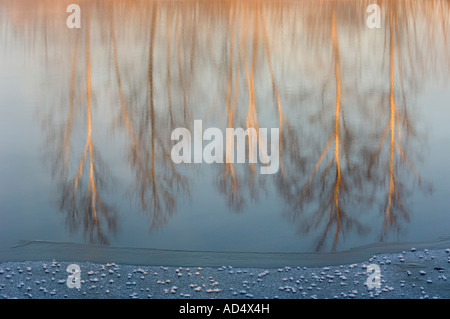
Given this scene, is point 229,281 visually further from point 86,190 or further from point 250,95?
point 250,95

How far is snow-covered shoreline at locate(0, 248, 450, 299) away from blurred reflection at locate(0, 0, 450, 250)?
294mm

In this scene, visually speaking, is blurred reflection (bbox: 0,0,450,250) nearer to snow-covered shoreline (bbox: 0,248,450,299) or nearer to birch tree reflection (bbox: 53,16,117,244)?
birch tree reflection (bbox: 53,16,117,244)

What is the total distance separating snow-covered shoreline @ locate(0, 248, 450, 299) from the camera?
2.43 meters

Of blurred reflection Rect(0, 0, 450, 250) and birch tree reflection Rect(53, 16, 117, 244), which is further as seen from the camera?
blurred reflection Rect(0, 0, 450, 250)

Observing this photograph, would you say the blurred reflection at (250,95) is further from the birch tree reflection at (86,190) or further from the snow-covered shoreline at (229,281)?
the snow-covered shoreline at (229,281)

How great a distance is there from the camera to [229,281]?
252 cm

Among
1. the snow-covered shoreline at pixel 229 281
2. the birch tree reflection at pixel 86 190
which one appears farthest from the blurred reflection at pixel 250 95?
the snow-covered shoreline at pixel 229 281

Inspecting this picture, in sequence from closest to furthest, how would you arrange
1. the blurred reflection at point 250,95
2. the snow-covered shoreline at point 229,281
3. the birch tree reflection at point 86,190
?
the snow-covered shoreline at point 229,281 → the birch tree reflection at point 86,190 → the blurred reflection at point 250,95

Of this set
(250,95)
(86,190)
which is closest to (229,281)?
(86,190)

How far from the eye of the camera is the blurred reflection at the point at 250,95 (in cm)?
323

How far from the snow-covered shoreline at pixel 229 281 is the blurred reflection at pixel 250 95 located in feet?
Answer: 0.96

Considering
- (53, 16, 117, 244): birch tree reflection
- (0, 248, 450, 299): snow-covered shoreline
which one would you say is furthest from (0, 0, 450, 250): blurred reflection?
(0, 248, 450, 299): snow-covered shoreline

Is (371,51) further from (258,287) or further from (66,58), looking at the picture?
(258,287)
